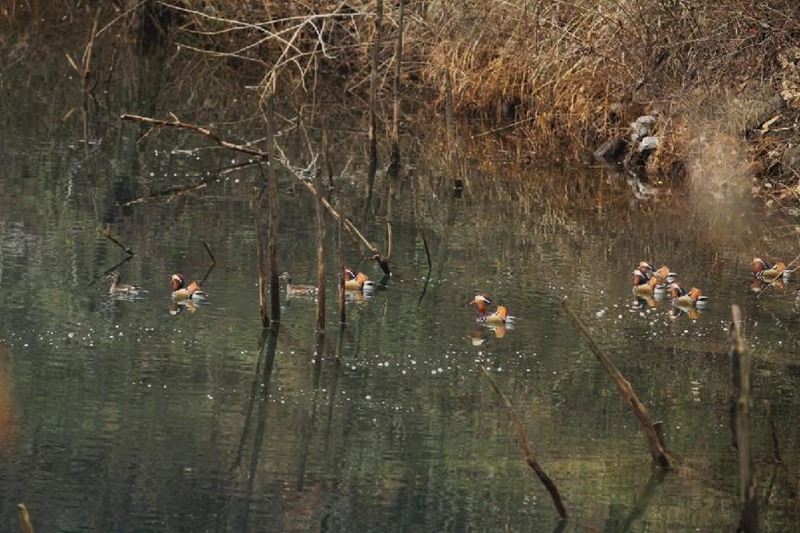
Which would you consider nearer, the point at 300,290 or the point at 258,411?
the point at 258,411

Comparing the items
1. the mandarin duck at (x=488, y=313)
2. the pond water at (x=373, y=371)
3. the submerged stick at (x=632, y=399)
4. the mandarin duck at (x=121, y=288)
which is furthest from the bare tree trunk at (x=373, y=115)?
the submerged stick at (x=632, y=399)

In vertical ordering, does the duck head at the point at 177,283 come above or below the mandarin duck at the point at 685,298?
below

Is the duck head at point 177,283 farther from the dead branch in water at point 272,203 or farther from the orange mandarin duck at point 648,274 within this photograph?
the orange mandarin duck at point 648,274

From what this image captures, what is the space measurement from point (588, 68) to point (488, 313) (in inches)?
382

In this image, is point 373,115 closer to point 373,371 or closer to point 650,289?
point 650,289

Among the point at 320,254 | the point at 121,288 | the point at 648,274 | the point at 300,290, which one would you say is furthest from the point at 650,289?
the point at 121,288

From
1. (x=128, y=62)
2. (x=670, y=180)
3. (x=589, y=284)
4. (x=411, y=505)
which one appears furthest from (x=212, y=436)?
(x=128, y=62)

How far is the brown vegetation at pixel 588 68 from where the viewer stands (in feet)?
60.8

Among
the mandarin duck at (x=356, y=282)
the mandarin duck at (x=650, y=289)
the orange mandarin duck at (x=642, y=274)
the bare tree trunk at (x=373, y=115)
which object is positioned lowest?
the mandarin duck at (x=356, y=282)

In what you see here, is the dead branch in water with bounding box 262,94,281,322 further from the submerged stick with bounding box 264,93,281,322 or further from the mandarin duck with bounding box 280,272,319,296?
the mandarin duck with bounding box 280,272,319,296

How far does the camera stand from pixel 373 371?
1172 centimetres

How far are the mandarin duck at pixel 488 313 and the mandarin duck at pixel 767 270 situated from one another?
3.00 metres

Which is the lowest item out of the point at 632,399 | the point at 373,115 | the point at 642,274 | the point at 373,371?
the point at 632,399

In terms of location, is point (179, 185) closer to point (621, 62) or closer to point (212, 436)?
point (621, 62)
